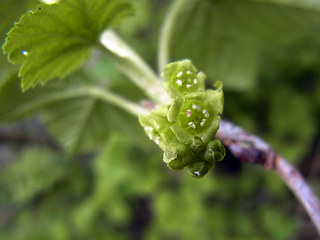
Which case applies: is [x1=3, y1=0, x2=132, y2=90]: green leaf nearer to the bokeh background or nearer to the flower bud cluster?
the flower bud cluster

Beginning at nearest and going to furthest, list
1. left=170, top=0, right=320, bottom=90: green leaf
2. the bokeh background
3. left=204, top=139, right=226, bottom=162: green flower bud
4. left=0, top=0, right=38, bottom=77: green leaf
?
left=204, top=139, right=226, bottom=162: green flower bud
left=0, top=0, right=38, bottom=77: green leaf
left=170, top=0, right=320, bottom=90: green leaf
the bokeh background

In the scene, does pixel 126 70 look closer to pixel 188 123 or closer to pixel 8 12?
pixel 188 123

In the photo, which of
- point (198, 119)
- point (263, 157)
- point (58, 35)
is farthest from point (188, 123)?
point (58, 35)

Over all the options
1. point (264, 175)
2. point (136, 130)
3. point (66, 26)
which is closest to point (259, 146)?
point (66, 26)

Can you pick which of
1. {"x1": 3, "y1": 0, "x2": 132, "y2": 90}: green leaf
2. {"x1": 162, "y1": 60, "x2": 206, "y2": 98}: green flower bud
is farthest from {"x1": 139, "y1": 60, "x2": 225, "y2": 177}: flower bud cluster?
{"x1": 3, "y1": 0, "x2": 132, "y2": 90}: green leaf

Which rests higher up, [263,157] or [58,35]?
[58,35]

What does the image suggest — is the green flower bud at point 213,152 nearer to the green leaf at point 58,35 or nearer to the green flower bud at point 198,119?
the green flower bud at point 198,119

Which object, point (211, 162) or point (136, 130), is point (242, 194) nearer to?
point (136, 130)
